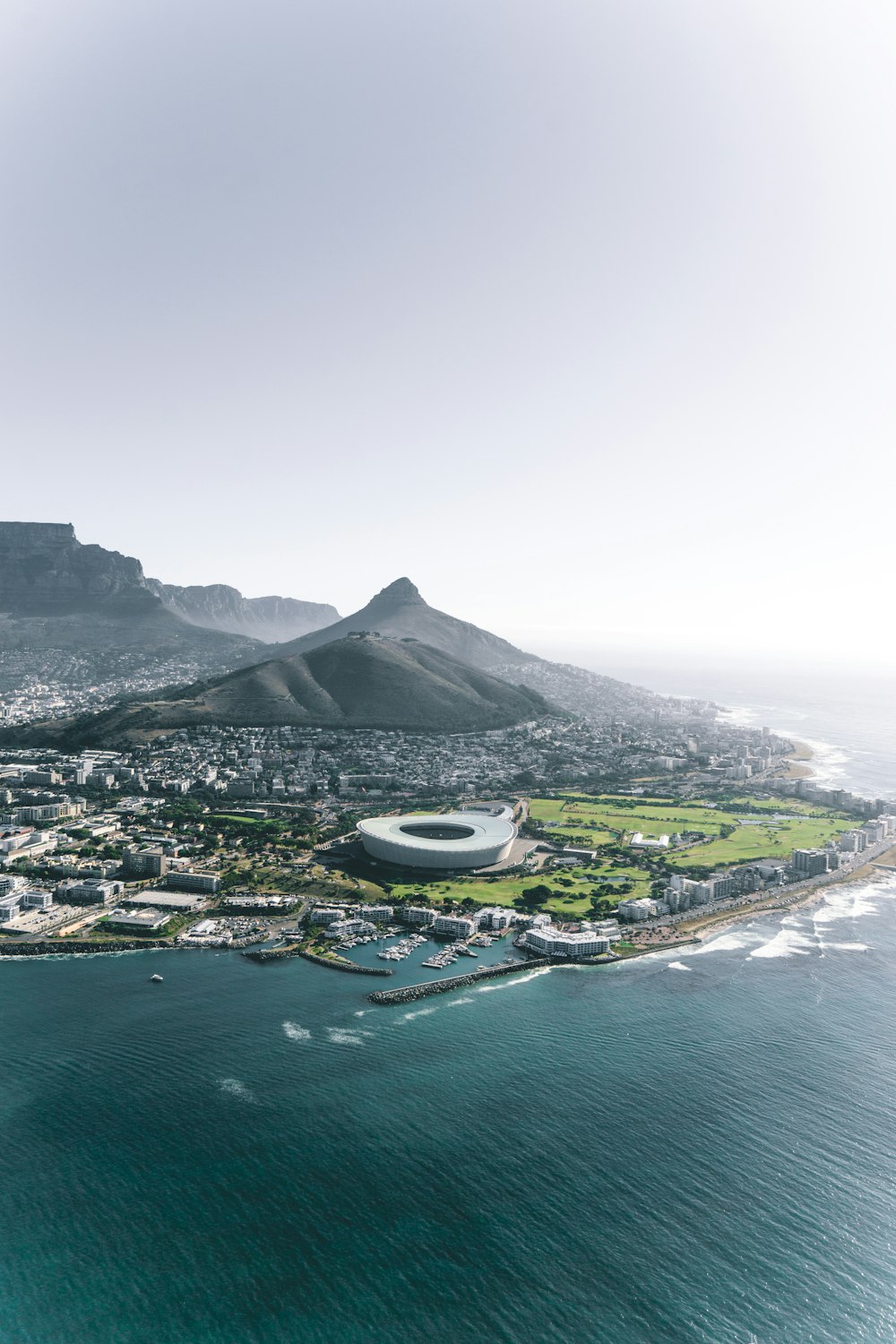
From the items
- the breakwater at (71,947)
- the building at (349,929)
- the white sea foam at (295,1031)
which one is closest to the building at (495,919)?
the building at (349,929)

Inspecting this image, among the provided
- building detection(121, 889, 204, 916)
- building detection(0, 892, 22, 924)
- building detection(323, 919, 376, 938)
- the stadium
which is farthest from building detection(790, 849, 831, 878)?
building detection(0, 892, 22, 924)

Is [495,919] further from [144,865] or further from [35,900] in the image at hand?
[35,900]

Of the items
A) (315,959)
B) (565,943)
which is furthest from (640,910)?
(315,959)

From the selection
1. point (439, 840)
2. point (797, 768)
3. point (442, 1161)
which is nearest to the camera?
point (442, 1161)

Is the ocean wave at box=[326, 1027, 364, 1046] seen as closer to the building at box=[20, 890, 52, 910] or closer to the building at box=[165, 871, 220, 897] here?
the building at box=[165, 871, 220, 897]

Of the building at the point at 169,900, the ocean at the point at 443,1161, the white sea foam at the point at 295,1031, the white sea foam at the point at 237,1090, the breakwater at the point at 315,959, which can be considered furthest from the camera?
the building at the point at 169,900

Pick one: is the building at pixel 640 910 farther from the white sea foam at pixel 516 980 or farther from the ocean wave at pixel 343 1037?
the ocean wave at pixel 343 1037

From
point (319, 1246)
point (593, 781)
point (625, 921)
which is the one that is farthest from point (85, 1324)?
point (593, 781)
